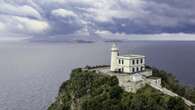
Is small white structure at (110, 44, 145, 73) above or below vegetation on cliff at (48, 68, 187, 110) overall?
above

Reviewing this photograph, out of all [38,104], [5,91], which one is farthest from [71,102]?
[5,91]

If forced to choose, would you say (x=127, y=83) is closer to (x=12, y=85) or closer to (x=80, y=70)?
(x=80, y=70)

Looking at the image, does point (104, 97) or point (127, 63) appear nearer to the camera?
point (104, 97)

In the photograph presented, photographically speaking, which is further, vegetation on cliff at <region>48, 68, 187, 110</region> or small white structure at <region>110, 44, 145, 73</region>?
small white structure at <region>110, 44, 145, 73</region>

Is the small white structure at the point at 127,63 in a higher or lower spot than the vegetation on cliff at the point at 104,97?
higher

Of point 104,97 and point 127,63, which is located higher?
point 127,63

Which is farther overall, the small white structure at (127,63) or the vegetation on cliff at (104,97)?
the small white structure at (127,63)

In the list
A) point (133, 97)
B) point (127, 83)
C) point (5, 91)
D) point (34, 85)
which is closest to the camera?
point (133, 97)

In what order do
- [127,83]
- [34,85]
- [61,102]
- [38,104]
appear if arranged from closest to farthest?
[127,83] < [61,102] < [38,104] < [34,85]
